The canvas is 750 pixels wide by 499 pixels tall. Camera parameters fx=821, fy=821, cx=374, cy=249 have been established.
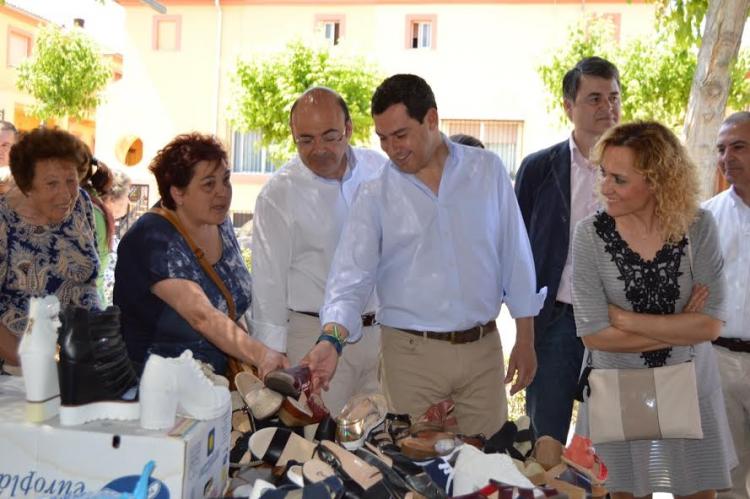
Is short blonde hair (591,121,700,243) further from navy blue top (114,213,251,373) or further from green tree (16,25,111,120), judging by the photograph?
green tree (16,25,111,120)

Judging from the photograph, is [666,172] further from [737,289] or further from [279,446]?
[279,446]

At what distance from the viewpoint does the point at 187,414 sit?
5.28 feet

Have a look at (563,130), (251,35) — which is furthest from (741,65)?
(251,35)

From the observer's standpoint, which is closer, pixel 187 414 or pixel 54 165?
pixel 187 414

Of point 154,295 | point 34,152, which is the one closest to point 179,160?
point 154,295

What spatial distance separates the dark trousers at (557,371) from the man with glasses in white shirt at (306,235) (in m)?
0.70

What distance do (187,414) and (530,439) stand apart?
864 mm

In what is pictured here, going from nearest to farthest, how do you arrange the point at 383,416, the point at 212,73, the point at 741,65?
1. the point at 383,416
2. the point at 741,65
3. the point at 212,73

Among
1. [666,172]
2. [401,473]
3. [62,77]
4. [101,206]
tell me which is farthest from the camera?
[62,77]

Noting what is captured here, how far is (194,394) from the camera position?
161 cm

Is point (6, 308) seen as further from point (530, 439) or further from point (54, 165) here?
point (530, 439)

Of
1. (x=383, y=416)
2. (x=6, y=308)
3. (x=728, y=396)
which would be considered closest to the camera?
(x=383, y=416)

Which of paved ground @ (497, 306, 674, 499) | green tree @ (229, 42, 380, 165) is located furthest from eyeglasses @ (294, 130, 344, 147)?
green tree @ (229, 42, 380, 165)

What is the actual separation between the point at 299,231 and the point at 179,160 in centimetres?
60
